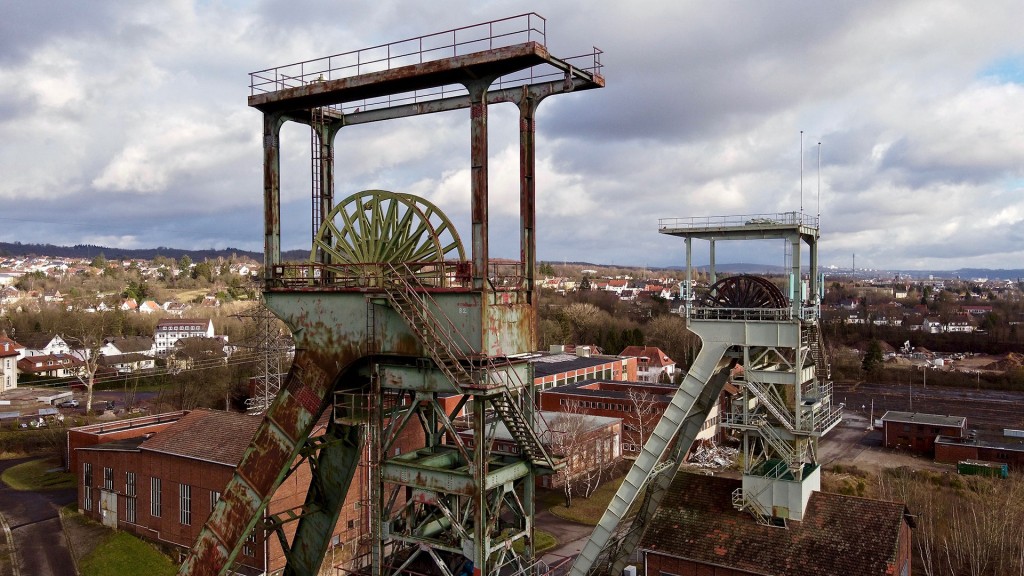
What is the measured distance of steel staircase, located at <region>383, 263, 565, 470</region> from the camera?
34.3 feet

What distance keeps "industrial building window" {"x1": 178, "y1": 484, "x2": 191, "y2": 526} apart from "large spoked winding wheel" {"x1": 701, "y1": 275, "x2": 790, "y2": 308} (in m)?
21.0

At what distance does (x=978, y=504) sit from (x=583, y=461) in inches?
675

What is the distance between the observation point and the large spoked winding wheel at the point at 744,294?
20453mm

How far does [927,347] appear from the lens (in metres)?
96.4

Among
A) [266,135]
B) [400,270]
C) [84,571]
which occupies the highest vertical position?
[266,135]

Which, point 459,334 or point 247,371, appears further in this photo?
point 247,371

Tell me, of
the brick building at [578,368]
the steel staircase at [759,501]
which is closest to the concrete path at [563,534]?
the steel staircase at [759,501]

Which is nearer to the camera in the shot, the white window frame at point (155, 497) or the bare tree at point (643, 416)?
the white window frame at point (155, 497)

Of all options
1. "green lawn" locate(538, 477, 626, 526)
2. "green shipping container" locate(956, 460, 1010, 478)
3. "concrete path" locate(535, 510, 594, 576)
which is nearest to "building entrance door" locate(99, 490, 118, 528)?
"concrete path" locate(535, 510, 594, 576)

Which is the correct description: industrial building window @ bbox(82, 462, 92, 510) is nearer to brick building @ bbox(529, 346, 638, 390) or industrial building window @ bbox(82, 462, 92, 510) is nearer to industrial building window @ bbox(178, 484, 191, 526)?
industrial building window @ bbox(178, 484, 191, 526)

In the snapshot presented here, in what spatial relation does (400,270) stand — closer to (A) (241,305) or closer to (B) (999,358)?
(B) (999,358)

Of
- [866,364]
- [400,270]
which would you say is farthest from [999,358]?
[400,270]

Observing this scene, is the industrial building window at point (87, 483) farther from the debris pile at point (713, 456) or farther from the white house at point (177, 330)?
the white house at point (177, 330)

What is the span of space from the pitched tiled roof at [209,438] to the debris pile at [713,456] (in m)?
23.7
